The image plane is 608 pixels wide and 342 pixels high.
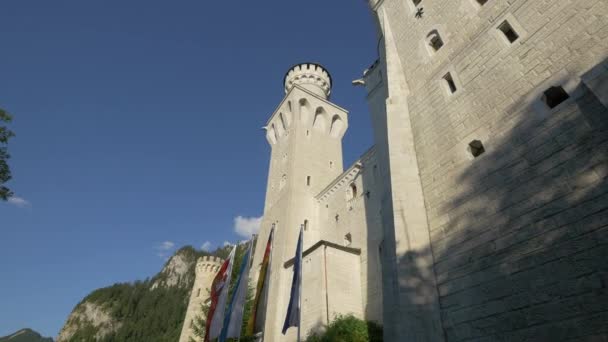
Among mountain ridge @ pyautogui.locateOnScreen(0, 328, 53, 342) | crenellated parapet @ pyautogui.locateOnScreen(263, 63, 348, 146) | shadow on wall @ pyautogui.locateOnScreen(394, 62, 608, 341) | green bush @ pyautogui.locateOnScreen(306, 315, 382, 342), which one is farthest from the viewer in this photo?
mountain ridge @ pyautogui.locateOnScreen(0, 328, 53, 342)

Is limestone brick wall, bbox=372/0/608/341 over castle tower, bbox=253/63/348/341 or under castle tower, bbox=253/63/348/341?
under

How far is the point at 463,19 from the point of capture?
9.33 metres

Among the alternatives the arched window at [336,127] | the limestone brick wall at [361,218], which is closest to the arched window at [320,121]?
the arched window at [336,127]

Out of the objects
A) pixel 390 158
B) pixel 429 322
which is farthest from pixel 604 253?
pixel 390 158

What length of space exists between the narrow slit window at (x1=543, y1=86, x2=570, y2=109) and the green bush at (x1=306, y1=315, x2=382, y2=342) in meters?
9.34

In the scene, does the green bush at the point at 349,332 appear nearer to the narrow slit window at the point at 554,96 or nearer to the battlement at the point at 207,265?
Answer: the narrow slit window at the point at 554,96

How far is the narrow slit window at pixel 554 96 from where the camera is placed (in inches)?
250

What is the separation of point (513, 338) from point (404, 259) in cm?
257

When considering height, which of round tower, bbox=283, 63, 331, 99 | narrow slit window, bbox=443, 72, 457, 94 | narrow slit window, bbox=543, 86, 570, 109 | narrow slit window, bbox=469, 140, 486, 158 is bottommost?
narrow slit window, bbox=469, 140, 486, 158

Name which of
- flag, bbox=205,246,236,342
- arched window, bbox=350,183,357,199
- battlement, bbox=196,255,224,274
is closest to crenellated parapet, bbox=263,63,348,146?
arched window, bbox=350,183,357,199

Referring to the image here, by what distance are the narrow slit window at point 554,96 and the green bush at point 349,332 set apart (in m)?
9.34

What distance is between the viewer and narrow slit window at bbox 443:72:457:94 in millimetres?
8898

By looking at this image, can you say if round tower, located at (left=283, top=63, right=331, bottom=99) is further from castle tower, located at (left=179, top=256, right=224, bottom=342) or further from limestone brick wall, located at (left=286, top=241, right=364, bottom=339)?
castle tower, located at (left=179, top=256, right=224, bottom=342)

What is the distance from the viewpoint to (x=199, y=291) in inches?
1155
